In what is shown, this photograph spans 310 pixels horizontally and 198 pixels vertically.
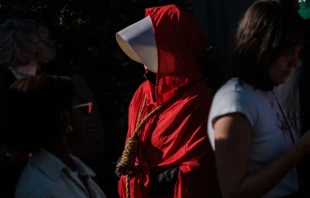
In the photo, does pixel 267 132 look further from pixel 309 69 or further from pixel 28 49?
pixel 28 49

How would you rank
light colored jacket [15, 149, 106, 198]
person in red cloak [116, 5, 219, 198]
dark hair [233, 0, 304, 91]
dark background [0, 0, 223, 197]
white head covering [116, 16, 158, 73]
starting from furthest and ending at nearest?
dark background [0, 0, 223, 197] < white head covering [116, 16, 158, 73] < person in red cloak [116, 5, 219, 198] < dark hair [233, 0, 304, 91] < light colored jacket [15, 149, 106, 198]

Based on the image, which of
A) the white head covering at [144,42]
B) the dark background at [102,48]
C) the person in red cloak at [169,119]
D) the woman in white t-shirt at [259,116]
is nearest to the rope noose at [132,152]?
the person in red cloak at [169,119]

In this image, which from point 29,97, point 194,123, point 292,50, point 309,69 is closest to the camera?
point 29,97

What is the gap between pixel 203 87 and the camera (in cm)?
399

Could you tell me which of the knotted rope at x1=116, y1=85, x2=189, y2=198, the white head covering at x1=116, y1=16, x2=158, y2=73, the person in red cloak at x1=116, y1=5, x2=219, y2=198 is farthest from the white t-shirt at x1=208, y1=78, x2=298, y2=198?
the white head covering at x1=116, y1=16, x2=158, y2=73

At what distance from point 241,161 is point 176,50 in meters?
1.54

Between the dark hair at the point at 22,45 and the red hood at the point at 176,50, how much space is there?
1.90 feet

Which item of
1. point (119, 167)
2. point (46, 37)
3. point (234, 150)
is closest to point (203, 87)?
point (119, 167)

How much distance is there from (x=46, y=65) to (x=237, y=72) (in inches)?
58.8

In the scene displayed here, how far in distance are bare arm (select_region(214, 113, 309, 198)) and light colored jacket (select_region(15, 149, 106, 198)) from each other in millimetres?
493

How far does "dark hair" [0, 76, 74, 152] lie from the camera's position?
249cm

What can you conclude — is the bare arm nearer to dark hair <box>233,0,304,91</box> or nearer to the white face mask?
dark hair <box>233,0,304,91</box>

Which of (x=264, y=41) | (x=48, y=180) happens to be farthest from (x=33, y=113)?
(x=264, y=41)

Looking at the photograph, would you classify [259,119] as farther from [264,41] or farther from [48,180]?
[48,180]
